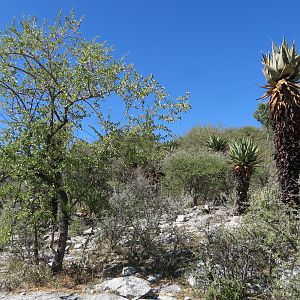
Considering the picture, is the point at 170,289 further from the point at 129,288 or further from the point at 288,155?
the point at 288,155

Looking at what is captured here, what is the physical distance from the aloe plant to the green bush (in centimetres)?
1155

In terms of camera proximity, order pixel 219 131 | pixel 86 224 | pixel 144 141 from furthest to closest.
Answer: pixel 219 131, pixel 86 224, pixel 144 141

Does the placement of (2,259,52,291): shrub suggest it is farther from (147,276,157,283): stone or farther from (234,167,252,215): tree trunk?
(234,167,252,215): tree trunk

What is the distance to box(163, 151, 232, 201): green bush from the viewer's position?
21.4 m

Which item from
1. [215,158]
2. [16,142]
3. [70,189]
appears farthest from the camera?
[215,158]

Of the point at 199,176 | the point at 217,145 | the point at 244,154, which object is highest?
the point at 217,145

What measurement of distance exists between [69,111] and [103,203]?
2.21 m

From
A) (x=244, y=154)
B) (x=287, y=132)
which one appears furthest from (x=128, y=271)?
(x=244, y=154)

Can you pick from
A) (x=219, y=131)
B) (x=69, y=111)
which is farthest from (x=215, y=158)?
(x=219, y=131)

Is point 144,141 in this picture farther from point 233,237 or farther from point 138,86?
point 233,237

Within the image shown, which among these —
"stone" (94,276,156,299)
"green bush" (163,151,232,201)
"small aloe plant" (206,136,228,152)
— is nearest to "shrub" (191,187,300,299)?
"stone" (94,276,156,299)

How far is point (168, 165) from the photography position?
22469 mm

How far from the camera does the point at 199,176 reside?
2155 centimetres

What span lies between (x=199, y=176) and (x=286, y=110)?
12349 mm
